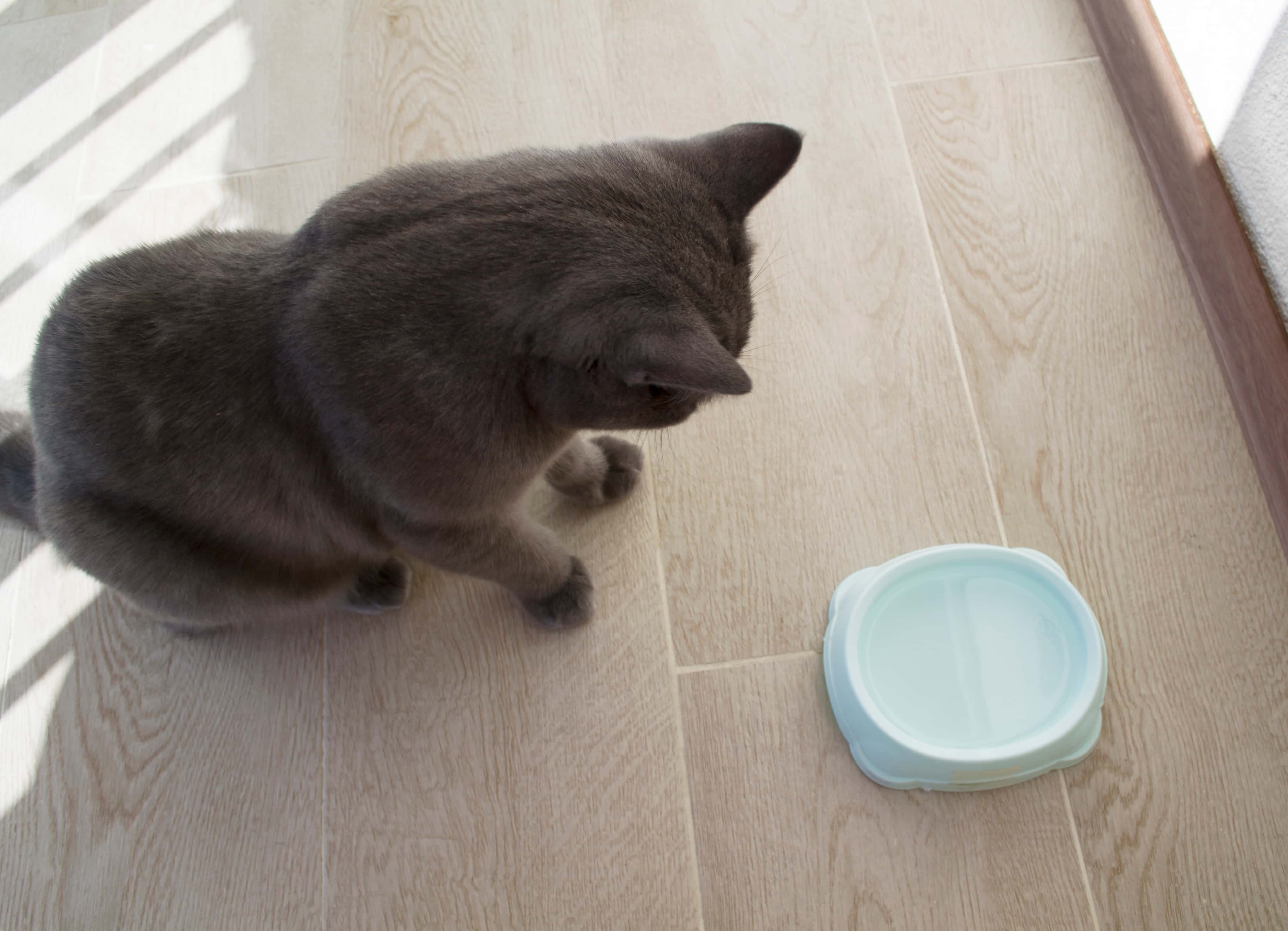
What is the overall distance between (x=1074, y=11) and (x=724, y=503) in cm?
113

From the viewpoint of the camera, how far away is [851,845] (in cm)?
111

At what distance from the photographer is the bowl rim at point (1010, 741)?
1.04m

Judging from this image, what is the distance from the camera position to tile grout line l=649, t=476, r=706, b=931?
3.64ft

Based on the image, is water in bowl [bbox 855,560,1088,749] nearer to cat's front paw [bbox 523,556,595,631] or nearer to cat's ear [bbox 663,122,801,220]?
cat's front paw [bbox 523,556,595,631]

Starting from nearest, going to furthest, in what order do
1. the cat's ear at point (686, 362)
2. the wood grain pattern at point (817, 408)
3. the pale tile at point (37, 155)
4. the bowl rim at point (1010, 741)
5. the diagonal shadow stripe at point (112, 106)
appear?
the cat's ear at point (686, 362)
the bowl rim at point (1010, 741)
the wood grain pattern at point (817, 408)
the pale tile at point (37, 155)
the diagonal shadow stripe at point (112, 106)

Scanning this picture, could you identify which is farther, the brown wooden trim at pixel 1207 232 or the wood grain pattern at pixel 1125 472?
the brown wooden trim at pixel 1207 232

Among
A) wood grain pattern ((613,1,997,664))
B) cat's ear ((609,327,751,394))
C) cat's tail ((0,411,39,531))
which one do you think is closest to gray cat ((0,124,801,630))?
cat's ear ((609,327,751,394))

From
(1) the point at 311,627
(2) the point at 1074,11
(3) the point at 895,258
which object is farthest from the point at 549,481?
(2) the point at 1074,11

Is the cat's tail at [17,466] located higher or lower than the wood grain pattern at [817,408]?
higher

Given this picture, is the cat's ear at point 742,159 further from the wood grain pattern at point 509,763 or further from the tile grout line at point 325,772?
the tile grout line at point 325,772

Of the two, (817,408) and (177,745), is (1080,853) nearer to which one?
(817,408)

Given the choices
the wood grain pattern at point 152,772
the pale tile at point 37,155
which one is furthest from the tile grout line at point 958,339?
the pale tile at point 37,155

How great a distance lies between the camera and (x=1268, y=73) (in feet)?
4.03

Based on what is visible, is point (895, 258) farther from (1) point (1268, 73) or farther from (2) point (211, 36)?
(2) point (211, 36)
